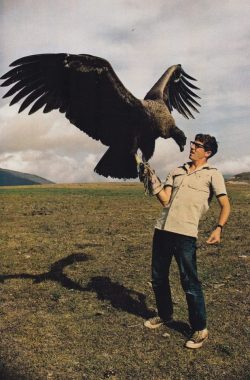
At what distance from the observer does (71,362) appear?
448cm

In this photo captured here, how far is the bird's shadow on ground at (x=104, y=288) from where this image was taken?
6.09 m

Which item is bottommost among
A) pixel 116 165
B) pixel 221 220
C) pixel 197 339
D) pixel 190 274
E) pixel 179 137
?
pixel 197 339

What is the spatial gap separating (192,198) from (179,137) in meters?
1.48

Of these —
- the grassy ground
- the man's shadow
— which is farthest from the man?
the man's shadow

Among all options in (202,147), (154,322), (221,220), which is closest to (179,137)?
(202,147)

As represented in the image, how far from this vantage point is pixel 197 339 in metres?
4.86

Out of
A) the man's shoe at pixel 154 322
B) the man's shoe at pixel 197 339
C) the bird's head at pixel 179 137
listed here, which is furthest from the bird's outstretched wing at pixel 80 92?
the man's shoe at pixel 197 339

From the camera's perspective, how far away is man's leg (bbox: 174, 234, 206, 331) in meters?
4.77

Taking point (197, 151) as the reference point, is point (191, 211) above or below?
below

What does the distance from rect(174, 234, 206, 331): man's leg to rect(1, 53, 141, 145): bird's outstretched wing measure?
2.09 meters

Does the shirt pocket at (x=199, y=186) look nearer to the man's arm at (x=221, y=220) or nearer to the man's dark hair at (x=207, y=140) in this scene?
the man's arm at (x=221, y=220)

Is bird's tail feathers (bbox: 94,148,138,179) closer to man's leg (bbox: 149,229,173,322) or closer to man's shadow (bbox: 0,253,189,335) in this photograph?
man's leg (bbox: 149,229,173,322)

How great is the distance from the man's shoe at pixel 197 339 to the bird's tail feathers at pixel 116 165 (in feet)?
8.12

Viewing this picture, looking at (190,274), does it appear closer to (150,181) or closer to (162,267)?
(162,267)
